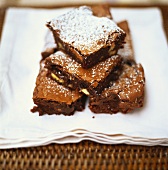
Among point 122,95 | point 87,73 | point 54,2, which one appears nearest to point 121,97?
point 122,95

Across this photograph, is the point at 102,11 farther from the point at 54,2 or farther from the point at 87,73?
the point at 54,2

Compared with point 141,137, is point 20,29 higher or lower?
higher

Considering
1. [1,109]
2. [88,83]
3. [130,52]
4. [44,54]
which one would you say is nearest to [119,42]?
[130,52]

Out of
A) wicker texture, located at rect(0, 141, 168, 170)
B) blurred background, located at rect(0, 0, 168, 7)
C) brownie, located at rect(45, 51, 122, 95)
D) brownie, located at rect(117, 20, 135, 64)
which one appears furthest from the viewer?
blurred background, located at rect(0, 0, 168, 7)

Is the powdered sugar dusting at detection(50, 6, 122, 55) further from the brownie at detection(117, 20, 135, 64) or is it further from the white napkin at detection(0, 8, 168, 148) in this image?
the white napkin at detection(0, 8, 168, 148)

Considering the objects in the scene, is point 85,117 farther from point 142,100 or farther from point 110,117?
point 142,100

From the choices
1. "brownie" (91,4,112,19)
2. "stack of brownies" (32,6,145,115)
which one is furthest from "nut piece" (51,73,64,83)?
"brownie" (91,4,112,19)

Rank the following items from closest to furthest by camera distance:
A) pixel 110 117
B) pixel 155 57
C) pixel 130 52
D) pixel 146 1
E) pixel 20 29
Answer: pixel 110 117 < pixel 130 52 < pixel 155 57 < pixel 20 29 < pixel 146 1
